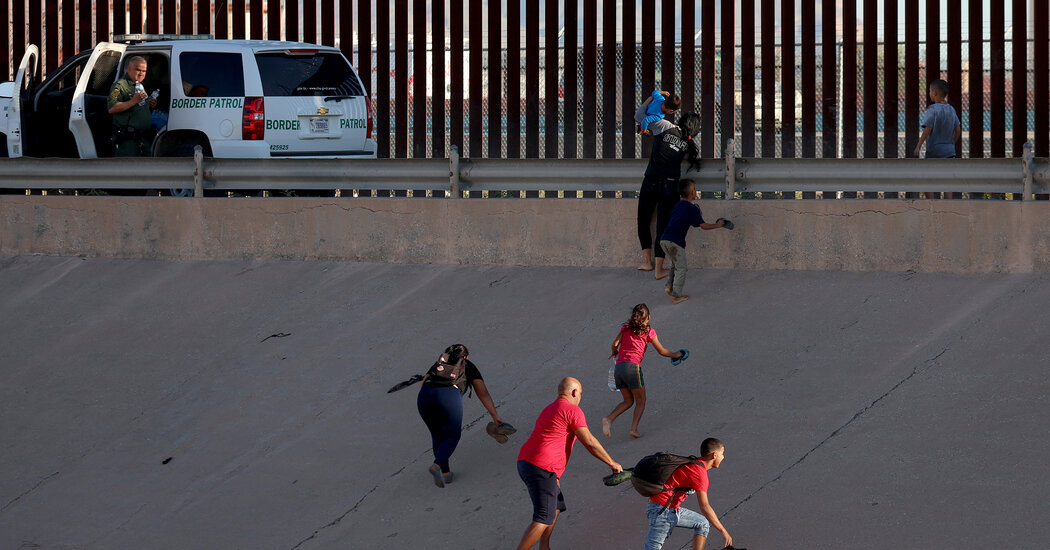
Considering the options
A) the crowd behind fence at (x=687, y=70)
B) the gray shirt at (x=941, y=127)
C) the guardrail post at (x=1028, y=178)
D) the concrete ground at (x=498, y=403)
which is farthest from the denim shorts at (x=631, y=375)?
the crowd behind fence at (x=687, y=70)

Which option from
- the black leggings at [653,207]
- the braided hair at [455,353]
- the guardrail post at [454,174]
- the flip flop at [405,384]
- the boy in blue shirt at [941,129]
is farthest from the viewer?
the boy in blue shirt at [941,129]

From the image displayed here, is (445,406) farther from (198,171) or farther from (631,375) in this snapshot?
(198,171)

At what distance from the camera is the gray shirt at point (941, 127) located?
12422 millimetres

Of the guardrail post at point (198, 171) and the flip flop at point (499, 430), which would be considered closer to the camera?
the flip flop at point (499, 430)

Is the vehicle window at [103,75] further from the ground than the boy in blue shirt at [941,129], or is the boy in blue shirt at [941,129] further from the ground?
the vehicle window at [103,75]

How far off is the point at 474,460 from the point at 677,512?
223 centimetres

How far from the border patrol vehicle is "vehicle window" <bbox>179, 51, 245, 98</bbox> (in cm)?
1

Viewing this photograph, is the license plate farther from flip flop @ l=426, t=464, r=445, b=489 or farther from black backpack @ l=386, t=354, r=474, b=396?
flip flop @ l=426, t=464, r=445, b=489

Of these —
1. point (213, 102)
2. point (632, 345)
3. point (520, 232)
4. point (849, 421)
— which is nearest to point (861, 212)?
point (849, 421)

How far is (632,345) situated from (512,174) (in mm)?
3880

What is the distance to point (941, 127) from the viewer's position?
490 inches

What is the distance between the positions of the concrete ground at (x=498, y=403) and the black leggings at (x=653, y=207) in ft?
1.39

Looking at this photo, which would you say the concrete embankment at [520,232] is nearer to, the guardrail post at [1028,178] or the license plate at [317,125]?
the guardrail post at [1028,178]

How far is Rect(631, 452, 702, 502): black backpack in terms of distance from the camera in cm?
714
